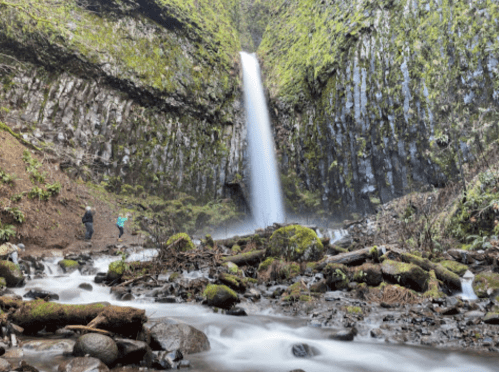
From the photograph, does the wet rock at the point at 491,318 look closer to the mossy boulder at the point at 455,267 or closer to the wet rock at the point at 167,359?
the mossy boulder at the point at 455,267

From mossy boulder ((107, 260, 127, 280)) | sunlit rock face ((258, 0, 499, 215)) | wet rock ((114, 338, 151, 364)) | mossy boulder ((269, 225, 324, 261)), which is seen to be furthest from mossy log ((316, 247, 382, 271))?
sunlit rock face ((258, 0, 499, 215))

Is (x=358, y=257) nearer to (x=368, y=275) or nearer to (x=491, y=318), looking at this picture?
(x=368, y=275)

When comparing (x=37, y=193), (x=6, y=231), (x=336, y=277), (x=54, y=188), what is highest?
(x=54, y=188)

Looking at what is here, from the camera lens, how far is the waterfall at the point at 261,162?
2252cm

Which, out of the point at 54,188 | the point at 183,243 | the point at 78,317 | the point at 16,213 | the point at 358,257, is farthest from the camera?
the point at 54,188

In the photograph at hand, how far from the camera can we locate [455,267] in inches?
249

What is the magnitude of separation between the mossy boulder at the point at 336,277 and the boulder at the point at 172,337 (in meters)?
3.61

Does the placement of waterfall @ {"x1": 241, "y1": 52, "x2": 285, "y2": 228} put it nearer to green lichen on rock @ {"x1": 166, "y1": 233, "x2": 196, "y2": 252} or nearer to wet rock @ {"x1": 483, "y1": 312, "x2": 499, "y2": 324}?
green lichen on rock @ {"x1": 166, "y1": 233, "x2": 196, "y2": 252}

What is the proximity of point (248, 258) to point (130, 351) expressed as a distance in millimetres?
5868

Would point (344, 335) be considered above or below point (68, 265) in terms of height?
below

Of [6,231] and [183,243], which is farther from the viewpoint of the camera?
[183,243]

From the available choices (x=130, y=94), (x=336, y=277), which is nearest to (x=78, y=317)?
(x=336, y=277)

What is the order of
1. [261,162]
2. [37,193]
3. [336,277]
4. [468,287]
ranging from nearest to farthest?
1. [468,287]
2. [336,277]
3. [37,193]
4. [261,162]

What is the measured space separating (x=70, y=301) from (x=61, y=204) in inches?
327
